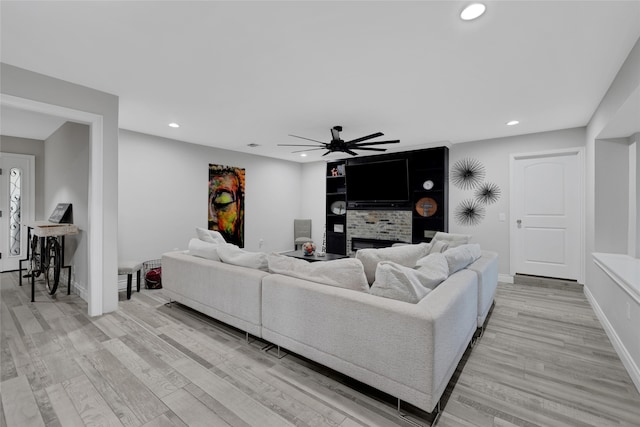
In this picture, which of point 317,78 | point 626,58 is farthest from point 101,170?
point 626,58

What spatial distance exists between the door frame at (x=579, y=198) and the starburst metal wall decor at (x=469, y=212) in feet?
1.51

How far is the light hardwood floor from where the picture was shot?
1.67m

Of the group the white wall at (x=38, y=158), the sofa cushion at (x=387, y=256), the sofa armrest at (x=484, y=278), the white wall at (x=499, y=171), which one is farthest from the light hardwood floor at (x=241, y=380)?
the white wall at (x=38, y=158)

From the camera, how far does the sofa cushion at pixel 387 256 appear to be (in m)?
2.32

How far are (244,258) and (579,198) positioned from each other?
15.9 ft

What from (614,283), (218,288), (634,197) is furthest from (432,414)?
(634,197)

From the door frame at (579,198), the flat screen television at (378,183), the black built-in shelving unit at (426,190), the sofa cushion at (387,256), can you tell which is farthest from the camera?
the flat screen television at (378,183)

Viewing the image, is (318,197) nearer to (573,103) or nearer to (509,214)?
(509,214)

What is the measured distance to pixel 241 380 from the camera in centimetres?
201

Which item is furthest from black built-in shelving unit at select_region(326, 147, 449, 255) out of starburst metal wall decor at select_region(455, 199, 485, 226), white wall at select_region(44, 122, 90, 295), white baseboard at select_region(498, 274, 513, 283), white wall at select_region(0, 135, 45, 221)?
white wall at select_region(0, 135, 45, 221)

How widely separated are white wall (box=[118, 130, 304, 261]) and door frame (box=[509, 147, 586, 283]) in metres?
4.80

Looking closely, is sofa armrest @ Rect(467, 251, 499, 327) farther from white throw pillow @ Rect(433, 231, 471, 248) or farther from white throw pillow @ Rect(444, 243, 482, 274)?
white throw pillow @ Rect(433, 231, 471, 248)

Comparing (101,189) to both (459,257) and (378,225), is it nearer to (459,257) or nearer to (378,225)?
(459,257)

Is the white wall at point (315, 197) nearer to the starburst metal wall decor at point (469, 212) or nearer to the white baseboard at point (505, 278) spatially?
the starburst metal wall decor at point (469, 212)
